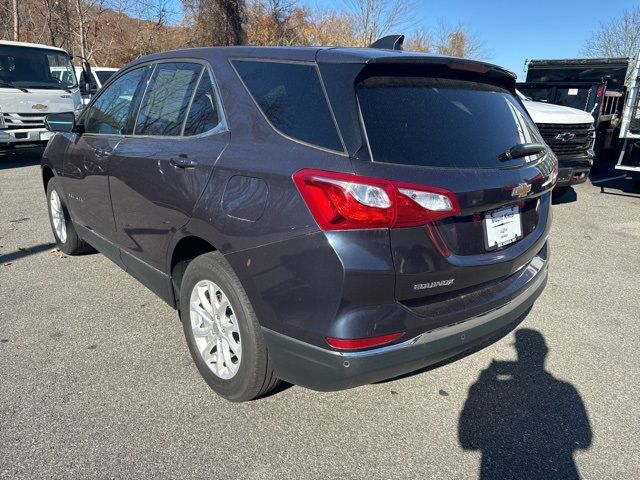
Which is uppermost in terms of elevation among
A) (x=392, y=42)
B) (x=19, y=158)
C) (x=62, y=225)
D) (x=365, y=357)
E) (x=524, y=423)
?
(x=392, y=42)

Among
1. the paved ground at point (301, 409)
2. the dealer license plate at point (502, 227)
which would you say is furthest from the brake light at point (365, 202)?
the paved ground at point (301, 409)

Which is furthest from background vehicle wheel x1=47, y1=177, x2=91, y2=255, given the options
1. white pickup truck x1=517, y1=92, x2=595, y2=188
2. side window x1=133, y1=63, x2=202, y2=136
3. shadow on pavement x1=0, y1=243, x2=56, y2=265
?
white pickup truck x1=517, y1=92, x2=595, y2=188

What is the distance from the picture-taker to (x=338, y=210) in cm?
189

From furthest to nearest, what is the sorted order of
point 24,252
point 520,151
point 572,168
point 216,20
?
point 216,20 < point 572,168 < point 24,252 < point 520,151

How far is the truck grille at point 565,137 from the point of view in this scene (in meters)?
6.99

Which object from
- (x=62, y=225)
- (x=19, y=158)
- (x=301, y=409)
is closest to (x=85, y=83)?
(x=19, y=158)

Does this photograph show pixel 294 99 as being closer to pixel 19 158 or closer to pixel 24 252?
pixel 24 252

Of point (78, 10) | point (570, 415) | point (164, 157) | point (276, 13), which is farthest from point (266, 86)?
point (276, 13)

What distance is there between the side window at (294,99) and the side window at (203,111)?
0.24 m

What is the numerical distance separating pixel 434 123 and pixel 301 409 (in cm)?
161

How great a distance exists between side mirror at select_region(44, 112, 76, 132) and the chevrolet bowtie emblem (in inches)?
138

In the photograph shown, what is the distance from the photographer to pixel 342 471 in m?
2.17

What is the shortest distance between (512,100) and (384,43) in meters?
0.84

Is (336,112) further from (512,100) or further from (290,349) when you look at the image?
(512,100)
